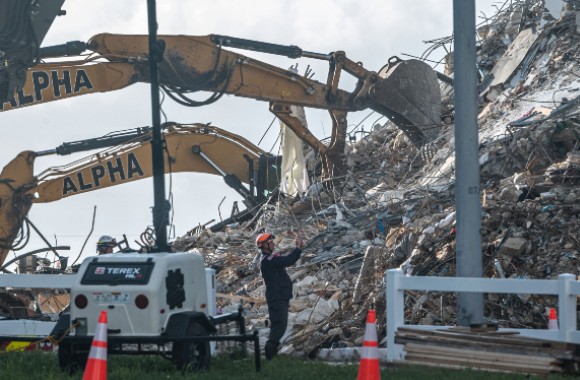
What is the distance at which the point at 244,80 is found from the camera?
90.9ft

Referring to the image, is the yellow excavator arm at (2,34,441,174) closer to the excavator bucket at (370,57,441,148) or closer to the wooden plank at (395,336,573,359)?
the excavator bucket at (370,57,441,148)

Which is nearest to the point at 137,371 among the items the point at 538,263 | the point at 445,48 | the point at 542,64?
the point at 538,263

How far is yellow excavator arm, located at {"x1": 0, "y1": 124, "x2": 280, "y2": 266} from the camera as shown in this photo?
25.0m

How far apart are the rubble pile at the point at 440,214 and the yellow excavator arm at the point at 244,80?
1.12 m

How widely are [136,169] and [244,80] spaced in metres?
3.22

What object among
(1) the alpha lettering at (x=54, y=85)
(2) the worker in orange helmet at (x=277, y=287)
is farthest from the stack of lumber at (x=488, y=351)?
(1) the alpha lettering at (x=54, y=85)

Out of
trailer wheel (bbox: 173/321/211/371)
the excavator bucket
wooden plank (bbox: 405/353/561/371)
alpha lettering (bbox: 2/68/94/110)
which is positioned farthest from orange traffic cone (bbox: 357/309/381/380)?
the excavator bucket

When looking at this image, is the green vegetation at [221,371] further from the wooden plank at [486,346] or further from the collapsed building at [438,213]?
the collapsed building at [438,213]

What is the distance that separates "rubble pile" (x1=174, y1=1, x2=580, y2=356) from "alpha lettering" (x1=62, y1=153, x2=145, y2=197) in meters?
2.13

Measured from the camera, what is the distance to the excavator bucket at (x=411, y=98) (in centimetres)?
2983

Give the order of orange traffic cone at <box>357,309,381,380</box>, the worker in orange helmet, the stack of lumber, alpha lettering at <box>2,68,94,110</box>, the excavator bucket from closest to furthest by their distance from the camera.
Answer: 1. orange traffic cone at <box>357,309,381,380</box>
2. the stack of lumber
3. the worker in orange helmet
4. alpha lettering at <box>2,68,94,110</box>
5. the excavator bucket

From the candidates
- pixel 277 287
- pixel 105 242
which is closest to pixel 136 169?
Result: pixel 105 242

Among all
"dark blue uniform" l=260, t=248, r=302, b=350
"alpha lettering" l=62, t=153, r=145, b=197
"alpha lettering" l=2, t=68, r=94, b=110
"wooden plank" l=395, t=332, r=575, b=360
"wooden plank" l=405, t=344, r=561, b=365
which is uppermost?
"alpha lettering" l=2, t=68, r=94, b=110

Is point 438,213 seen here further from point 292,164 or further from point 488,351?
point 292,164
